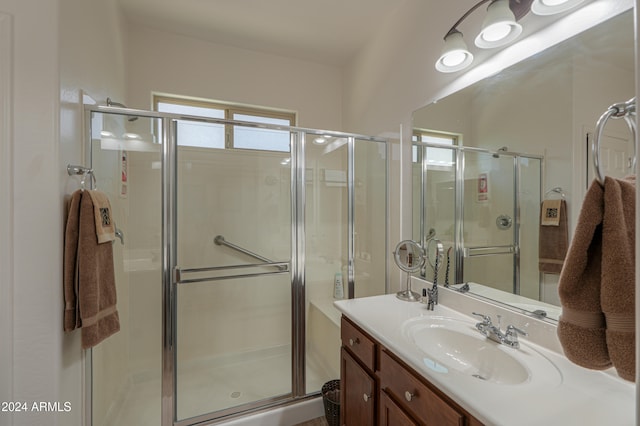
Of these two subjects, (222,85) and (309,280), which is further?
(222,85)

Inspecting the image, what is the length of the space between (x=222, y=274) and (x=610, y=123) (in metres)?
2.11

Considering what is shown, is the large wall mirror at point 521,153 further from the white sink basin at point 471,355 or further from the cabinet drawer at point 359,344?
A: the cabinet drawer at point 359,344

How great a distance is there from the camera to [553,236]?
1045 millimetres

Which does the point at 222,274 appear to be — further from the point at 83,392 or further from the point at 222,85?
the point at 222,85

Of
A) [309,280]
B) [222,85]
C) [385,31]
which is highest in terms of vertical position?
[385,31]

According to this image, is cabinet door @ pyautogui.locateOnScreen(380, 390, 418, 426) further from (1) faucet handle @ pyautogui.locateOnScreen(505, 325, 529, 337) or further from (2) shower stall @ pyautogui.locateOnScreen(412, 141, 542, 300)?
(2) shower stall @ pyautogui.locateOnScreen(412, 141, 542, 300)

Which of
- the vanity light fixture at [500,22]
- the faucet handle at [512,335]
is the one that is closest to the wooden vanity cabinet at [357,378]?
the faucet handle at [512,335]

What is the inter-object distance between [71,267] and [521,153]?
1.98 meters

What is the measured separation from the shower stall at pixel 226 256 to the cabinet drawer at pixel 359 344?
589mm

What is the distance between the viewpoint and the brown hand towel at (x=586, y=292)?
1.89 ft

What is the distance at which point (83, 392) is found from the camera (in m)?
1.30

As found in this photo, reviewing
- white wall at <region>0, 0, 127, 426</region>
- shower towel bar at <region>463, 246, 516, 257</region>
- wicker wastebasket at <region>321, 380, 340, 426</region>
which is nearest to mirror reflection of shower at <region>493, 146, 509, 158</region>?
shower towel bar at <region>463, 246, 516, 257</region>

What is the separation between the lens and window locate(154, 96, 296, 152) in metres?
1.75

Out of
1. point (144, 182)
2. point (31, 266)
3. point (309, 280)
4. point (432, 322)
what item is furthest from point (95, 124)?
point (432, 322)
